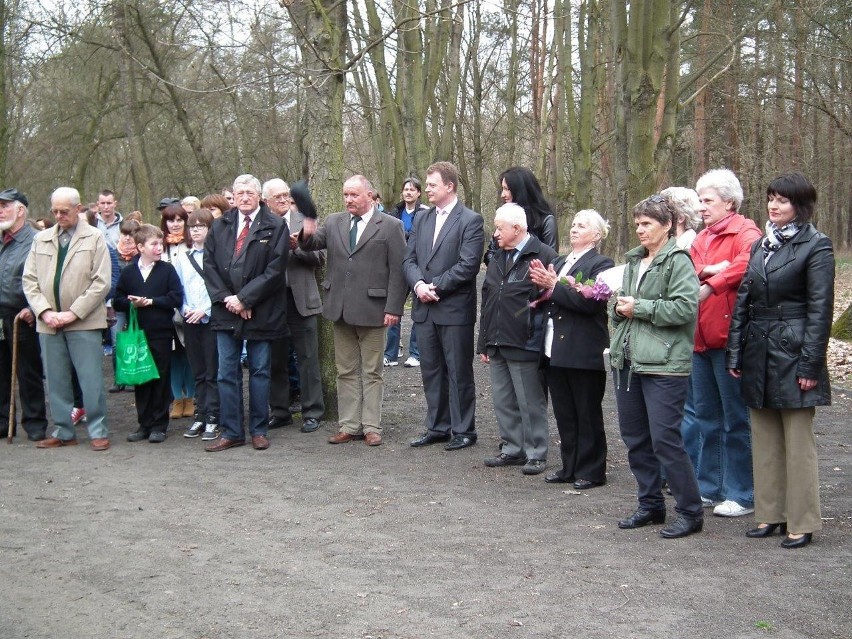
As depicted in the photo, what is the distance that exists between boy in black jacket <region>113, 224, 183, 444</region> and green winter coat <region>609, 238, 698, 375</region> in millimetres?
4695

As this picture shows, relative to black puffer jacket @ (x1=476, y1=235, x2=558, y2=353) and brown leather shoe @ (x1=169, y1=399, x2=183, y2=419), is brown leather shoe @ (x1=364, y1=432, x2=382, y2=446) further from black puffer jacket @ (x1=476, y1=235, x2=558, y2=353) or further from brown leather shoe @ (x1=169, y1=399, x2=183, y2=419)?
brown leather shoe @ (x1=169, y1=399, x2=183, y2=419)

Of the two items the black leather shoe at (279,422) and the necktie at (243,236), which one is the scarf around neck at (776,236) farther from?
the black leather shoe at (279,422)

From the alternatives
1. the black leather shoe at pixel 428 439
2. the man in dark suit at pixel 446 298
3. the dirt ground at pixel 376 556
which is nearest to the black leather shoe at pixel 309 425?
the dirt ground at pixel 376 556

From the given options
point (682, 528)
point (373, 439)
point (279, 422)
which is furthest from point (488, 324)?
point (279, 422)

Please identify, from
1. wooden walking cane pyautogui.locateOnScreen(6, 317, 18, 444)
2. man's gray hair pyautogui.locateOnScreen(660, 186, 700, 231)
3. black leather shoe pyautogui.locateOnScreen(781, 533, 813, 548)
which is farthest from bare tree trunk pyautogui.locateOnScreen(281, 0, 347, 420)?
black leather shoe pyautogui.locateOnScreen(781, 533, 813, 548)

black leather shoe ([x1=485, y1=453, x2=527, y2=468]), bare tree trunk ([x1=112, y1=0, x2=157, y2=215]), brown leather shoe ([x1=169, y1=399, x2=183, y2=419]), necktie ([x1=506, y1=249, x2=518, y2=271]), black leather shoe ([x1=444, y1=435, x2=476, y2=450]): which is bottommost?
black leather shoe ([x1=485, y1=453, x2=527, y2=468])

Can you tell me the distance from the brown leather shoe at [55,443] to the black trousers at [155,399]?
60 cm

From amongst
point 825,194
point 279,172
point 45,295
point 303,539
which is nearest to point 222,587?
point 303,539

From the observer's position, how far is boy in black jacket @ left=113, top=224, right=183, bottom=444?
877 cm

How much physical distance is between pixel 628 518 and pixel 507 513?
2.57 feet

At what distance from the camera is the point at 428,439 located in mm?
8336

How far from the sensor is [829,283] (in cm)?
539

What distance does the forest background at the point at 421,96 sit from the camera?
816 inches

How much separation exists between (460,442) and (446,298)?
1208mm
